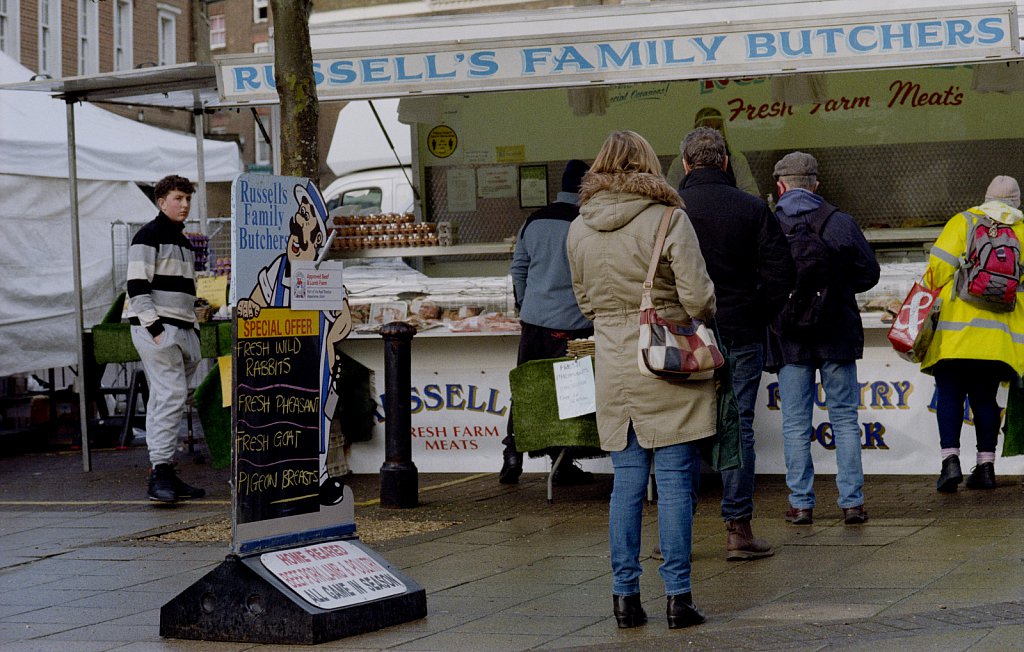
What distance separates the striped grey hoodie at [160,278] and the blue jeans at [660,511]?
15.9ft

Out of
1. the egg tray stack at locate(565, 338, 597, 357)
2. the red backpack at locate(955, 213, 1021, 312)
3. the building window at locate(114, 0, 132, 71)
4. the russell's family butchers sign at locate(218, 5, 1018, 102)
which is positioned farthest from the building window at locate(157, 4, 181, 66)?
the red backpack at locate(955, 213, 1021, 312)

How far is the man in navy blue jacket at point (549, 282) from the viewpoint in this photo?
Result: 920 cm

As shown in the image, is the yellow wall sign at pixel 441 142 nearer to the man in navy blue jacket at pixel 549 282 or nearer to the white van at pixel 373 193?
the white van at pixel 373 193

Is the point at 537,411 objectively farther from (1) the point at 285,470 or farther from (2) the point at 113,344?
(2) the point at 113,344

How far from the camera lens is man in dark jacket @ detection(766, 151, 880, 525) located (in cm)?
775

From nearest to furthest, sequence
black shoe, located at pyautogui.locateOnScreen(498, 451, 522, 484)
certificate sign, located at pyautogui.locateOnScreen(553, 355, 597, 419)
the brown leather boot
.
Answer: the brown leather boot, certificate sign, located at pyautogui.locateOnScreen(553, 355, 597, 419), black shoe, located at pyautogui.locateOnScreen(498, 451, 522, 484)

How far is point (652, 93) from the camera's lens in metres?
12.5

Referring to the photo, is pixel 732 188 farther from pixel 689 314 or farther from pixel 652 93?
pixel 652 93

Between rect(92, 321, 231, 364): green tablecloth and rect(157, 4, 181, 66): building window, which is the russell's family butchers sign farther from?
rect(157, 4, 181, 66): building window

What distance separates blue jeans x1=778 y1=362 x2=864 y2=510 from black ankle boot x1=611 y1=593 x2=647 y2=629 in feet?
7.94

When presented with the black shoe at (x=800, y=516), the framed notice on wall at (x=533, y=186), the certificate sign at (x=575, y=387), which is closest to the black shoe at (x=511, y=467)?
the certificate sign at (x=575, y=387)

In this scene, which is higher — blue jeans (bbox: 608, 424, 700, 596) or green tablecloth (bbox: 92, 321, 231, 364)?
green tablecloth (bbox: 92, 321, 231, 364)

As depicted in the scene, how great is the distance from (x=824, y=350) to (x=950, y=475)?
1.66 meters

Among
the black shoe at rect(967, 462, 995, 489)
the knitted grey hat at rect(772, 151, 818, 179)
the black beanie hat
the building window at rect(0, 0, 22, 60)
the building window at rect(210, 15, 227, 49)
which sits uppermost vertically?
the building window at rect(210, 15, 227, 49)
